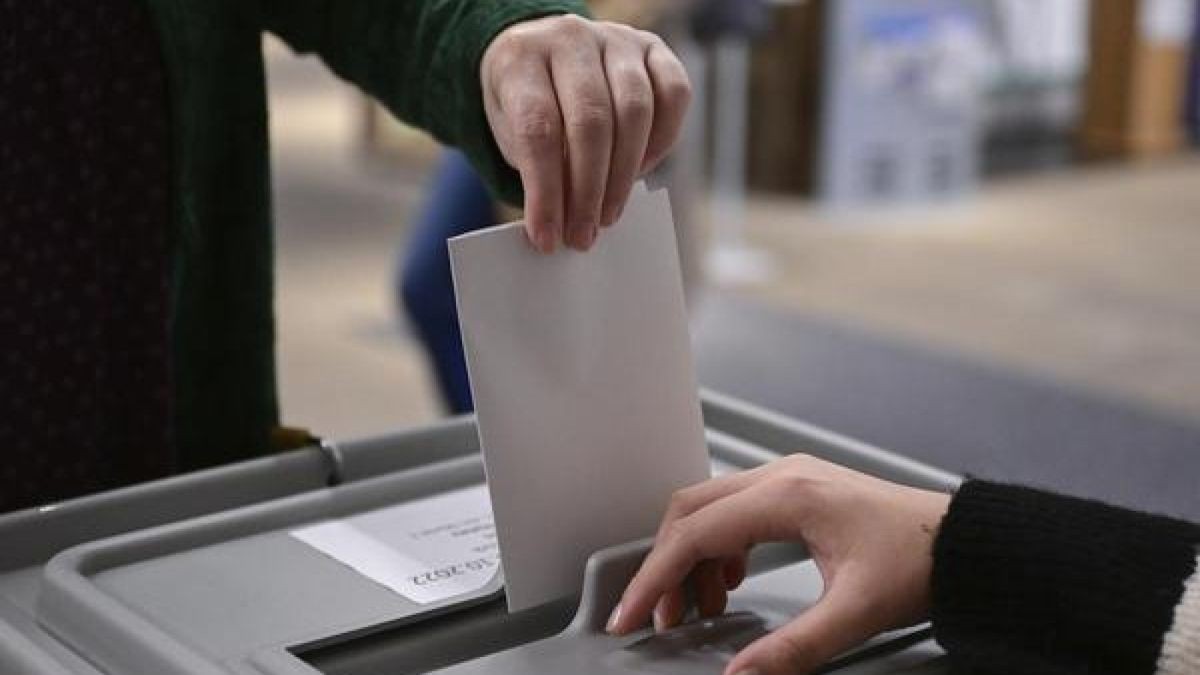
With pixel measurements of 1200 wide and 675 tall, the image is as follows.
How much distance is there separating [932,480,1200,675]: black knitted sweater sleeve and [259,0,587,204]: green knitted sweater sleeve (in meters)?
0.38

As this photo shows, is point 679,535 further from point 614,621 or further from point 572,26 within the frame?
point 572,26

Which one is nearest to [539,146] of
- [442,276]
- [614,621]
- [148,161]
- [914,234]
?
[614,621]

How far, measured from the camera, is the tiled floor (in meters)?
4.05

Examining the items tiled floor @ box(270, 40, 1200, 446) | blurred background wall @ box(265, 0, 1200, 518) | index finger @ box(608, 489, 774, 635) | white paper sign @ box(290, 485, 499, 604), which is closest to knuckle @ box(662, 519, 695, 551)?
index finger @ box(608, 489, 774, 635)

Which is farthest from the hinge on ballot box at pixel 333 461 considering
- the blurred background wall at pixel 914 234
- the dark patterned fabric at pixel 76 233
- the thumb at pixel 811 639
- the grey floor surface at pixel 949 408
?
the grey floor surface at pixel 949 408

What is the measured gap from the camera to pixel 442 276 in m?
2.78

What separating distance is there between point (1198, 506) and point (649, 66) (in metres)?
1.80

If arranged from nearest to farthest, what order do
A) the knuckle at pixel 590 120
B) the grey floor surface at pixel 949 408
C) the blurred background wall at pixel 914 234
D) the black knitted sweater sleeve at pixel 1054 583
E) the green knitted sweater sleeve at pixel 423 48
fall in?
the black knitted sweater sleeve at pixel 1054 583 → the knuckle at pixel 590 120 → the green knitted sweater sleeve at pixel 423 48 → the grey floor surface at pixel 949 408 → the blurred background wall at pixel 914 234

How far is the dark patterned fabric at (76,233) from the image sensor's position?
1074 mm

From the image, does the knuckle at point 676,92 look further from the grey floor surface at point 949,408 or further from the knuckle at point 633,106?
the grey floor surface at point 949,408

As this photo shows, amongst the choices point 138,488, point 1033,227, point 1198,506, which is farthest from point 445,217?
point 1033,227

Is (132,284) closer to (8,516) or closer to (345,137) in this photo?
(8,516)

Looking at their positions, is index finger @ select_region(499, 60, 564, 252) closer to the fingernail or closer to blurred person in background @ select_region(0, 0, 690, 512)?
blurred person in background @ select_region(0, 0, 690, 512)

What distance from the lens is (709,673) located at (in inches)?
31.4
